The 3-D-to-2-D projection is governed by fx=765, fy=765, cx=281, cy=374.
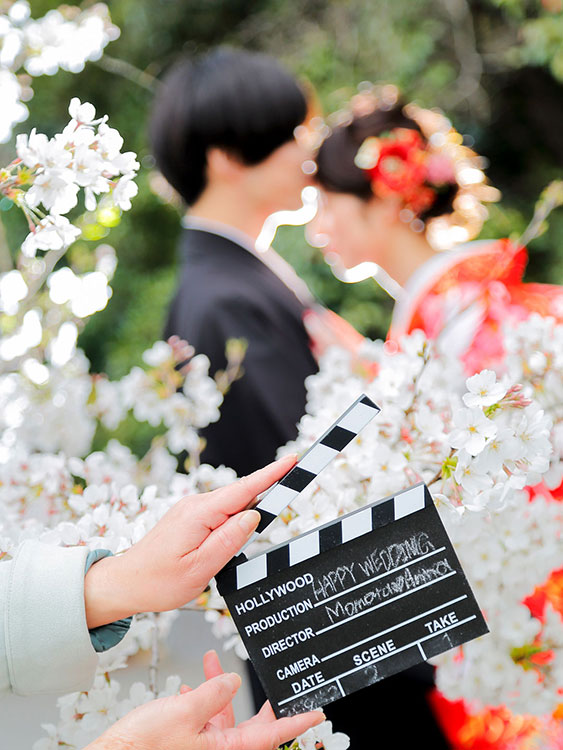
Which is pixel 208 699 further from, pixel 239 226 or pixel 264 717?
pixel 239 226

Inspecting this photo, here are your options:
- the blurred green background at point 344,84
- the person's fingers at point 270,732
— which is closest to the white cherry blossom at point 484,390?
the person's fingers at point 270,732

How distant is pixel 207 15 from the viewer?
432 centimetres

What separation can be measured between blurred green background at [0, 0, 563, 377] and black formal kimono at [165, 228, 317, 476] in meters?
2.04

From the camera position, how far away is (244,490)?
700 mm

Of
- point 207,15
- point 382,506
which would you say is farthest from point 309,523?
point 207,15

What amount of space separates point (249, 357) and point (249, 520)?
0.98 m

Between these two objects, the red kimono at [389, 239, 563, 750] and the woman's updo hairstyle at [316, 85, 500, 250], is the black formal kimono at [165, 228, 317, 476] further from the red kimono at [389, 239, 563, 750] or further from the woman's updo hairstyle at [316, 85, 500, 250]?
the woman's updo hairstyle at [316, 85, 500, 250]

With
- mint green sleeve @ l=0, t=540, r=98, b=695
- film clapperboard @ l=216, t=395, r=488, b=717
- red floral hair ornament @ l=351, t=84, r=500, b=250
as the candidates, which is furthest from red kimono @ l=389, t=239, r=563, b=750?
mint green sleeve @ l=0, t=540, r=98, b=695

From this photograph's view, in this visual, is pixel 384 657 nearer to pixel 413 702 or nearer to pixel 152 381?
pixel 152 381

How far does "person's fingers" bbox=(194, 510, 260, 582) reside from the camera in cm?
68

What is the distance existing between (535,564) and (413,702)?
697mm

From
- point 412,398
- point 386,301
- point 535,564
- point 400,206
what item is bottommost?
point 386,301

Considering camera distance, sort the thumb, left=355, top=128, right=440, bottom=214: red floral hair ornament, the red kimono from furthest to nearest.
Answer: left=355, top=128, right=440, bottom=214: red floral hair ornament
the red kimono
the thumb

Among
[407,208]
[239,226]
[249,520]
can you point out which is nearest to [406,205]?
[407,208]
